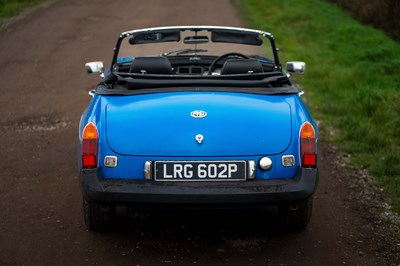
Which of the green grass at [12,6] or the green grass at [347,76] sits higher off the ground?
the green grass at [347,76]

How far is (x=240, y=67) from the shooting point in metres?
5.81

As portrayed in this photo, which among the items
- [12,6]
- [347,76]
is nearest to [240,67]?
[347,76]

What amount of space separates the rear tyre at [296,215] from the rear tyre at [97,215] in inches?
50.3

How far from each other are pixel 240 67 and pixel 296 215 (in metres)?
1.29

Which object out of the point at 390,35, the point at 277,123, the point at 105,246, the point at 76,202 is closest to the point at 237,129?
the point at 277,123

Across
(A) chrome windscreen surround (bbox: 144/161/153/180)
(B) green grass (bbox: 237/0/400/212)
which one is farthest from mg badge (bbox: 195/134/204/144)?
(B) green grass (bbox: 237/0/400/212)

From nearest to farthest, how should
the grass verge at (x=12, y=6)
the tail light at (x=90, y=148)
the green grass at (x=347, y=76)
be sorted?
1. the tail light at (x=90, y=148)
2. the green grass at (x=347, y=76)
3. the grass verge at (x=12, y=6)

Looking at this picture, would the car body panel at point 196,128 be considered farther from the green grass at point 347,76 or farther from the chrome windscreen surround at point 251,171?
the green grass at point 347,76

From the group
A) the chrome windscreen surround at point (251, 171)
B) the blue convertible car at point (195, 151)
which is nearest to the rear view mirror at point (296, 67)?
the blue convertible car at point (195, 151)

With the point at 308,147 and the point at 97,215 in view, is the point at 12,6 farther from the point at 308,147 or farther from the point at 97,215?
the point at 308,147

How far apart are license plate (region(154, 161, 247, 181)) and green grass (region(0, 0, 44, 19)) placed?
1615cm

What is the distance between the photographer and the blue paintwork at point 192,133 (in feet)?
16.0

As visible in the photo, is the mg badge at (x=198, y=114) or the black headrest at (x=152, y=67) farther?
the black headrest at (x=152, y=67)

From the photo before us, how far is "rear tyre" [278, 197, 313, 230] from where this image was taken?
5.32 m
